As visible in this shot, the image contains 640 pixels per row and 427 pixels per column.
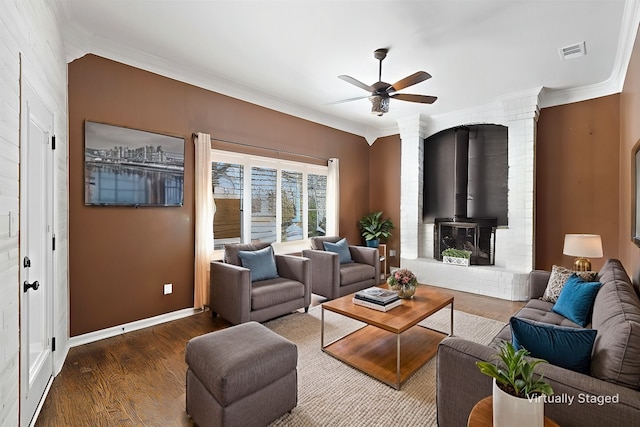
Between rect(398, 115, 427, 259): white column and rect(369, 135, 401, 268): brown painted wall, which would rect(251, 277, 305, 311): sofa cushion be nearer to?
rect(398, 115, 427, 259): white column

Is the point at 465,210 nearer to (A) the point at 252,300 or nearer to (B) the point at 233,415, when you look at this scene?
(A) the point at 252,300

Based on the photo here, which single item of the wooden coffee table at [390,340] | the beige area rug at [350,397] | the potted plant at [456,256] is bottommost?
the beige area rug at [350,397]

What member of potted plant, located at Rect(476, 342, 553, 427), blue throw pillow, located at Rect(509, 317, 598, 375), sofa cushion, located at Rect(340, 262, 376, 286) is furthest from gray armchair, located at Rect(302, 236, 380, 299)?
potted plant, located at Rect(476, 342, 553, 427)

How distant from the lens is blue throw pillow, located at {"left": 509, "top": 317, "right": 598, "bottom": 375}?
1392 mm

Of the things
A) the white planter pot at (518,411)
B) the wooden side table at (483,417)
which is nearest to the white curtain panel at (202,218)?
the wooden side table at (483,417)

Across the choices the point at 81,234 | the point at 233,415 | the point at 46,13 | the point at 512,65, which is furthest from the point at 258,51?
the point at 233,415

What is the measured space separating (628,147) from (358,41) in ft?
10.6

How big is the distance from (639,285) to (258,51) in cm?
401

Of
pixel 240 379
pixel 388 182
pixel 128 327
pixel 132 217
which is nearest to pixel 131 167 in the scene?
pixel 132 217

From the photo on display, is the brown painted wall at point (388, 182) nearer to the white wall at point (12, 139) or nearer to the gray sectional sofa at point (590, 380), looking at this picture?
the gray sectional sofa at point (590, 380)

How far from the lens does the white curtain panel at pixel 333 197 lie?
5668 mm

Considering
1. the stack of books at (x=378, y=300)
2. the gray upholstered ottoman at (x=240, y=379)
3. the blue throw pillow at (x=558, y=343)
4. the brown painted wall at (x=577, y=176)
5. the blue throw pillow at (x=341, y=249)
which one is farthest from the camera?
the blue throw pillow at (x=341, y=249)

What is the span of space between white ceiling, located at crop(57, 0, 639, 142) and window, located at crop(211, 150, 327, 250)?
1.06 meters

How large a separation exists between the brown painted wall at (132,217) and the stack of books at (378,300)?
2222 millimetres
